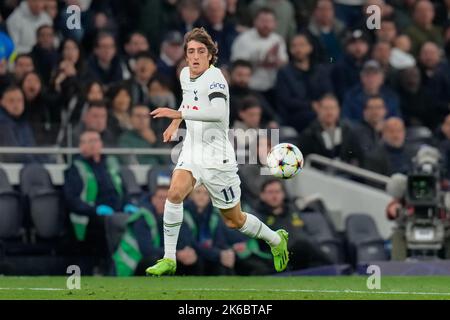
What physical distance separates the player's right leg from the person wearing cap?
784cm

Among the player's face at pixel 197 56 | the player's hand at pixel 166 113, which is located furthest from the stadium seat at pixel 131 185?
the player's hand at pixel 166 113

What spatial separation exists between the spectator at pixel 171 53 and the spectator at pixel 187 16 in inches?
16.3

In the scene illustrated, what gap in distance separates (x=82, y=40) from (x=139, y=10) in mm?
1220

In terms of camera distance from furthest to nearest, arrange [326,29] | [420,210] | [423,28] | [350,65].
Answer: [423,28] < [326,29] < [350,65] < [420,210]

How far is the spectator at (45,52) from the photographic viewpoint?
2064 centimetres

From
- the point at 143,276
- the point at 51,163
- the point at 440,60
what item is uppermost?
the point at 440,60

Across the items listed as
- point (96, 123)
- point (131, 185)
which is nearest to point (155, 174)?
point (131, 185)

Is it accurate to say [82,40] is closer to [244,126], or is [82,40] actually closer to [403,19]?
[244,126]

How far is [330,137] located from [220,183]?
21.6ft

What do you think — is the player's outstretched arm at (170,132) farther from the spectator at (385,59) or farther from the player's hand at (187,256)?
the spectator at (385,59)

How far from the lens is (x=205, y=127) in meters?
14.6

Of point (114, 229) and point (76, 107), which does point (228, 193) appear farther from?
point (76, 107)

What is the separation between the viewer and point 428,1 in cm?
2488

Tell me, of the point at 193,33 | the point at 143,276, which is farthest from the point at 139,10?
the point at 193,33
